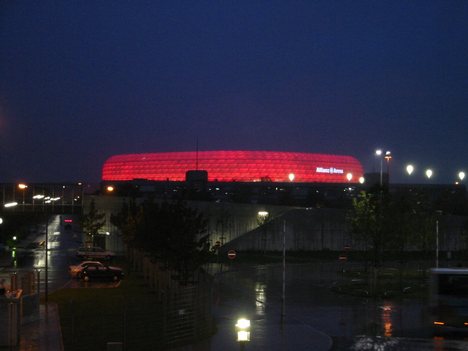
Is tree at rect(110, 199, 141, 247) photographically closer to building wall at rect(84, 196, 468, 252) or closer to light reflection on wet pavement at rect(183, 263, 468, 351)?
light reflection on wet pavement at rect(183, 263, 468, 351)

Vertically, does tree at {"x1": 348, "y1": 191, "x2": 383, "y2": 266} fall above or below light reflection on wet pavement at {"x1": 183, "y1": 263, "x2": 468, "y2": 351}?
above

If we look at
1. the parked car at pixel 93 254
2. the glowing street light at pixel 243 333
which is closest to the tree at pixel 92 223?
the parked car at pixel 93 254

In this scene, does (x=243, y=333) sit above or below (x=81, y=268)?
above

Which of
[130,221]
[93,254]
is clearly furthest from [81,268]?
[93,254]

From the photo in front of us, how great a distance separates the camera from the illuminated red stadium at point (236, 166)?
178 metres

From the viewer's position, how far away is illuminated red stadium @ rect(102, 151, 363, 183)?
583 feet

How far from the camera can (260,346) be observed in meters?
20.5

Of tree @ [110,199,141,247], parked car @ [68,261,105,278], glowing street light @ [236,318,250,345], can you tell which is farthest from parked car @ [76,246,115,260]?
glowing street light @ [236,318,250,345]

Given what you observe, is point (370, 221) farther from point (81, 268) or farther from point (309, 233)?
point (309, 233)

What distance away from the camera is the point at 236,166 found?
582 feet

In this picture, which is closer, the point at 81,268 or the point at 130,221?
the point at 81,268

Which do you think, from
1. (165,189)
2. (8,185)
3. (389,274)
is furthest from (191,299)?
(165,189)

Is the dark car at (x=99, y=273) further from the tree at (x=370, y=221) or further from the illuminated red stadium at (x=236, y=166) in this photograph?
the illuminated red stadium at (x=236, y=166)

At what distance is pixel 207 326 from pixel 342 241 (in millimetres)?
48526
